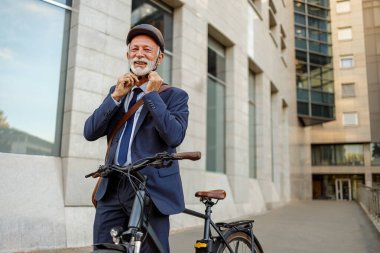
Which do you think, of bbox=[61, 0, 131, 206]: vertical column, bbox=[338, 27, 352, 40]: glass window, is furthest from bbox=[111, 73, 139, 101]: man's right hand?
bbox=[338, 27, 352, 40]: glass window

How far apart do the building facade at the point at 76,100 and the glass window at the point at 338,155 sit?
27.0 meters

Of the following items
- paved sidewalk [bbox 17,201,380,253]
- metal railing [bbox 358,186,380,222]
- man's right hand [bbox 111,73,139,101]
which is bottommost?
paved sidewalk [bbox 17,201,380,253]

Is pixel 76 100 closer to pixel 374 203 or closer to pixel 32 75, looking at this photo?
pixel 32 75

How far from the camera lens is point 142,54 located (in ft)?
7.32

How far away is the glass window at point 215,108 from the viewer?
12.3 meters

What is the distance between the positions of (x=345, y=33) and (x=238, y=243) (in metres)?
39.6

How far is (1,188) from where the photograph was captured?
19.0 ft

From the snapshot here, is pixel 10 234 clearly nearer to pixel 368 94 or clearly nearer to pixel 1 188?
pixel 1 188

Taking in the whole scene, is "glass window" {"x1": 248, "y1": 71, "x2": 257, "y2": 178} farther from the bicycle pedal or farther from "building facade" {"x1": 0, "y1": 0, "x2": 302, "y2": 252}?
the bicycle pedal

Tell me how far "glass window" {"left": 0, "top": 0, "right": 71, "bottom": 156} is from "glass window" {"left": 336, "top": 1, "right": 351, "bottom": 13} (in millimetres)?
36850

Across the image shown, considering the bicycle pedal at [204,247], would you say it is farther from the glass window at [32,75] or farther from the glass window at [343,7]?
the glass window at [343,7]

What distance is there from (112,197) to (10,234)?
4.23 m

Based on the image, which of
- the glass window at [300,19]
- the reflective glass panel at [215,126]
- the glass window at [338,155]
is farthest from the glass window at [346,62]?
the reflective glass panel at [215,126]

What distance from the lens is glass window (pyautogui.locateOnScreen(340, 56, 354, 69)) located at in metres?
37.6
